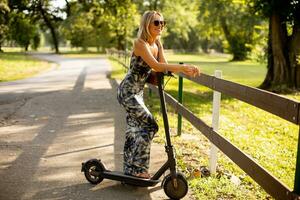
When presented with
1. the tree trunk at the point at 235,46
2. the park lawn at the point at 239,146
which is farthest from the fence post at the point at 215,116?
the tree trunk at the point at 235,46

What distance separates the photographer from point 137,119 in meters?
4.75

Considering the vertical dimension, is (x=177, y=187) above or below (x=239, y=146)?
Result: above

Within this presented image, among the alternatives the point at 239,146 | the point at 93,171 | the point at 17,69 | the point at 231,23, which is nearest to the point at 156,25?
the point at 93,171

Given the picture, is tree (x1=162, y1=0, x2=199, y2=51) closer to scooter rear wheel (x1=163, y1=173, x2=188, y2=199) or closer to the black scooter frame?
the black scooter frame

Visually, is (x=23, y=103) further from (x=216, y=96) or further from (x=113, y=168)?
(x=216, y=96)

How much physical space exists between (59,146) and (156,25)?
3.31 meters

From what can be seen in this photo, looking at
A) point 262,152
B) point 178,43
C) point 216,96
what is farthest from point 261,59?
point 178,43

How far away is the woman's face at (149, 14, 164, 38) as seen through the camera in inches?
170

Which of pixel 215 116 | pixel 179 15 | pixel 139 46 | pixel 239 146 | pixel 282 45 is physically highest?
pixel 179 15

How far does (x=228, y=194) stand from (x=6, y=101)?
876cm

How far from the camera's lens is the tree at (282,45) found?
54.2 feet

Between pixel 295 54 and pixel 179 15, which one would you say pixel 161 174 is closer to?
pixel 295 54

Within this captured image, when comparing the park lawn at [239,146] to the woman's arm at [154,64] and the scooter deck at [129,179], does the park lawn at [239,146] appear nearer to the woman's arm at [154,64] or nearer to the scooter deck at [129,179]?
the scooter deck at [129,179]

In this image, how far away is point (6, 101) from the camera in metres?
12.1
